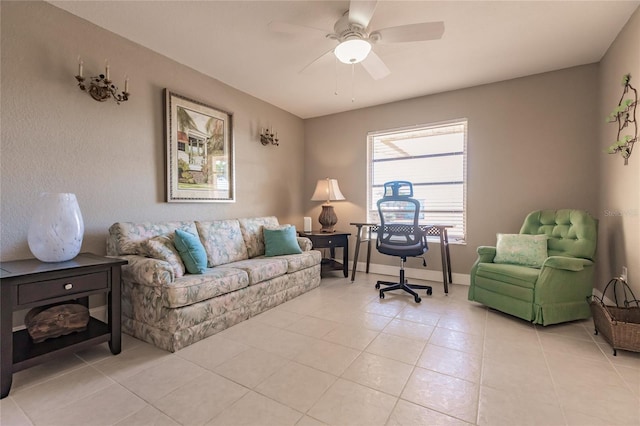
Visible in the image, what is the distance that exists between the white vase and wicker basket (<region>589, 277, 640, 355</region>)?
12.6 ft

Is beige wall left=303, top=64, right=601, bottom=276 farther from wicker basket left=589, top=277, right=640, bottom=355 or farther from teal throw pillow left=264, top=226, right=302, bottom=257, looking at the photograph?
teal throw pillow left=264, top=226, right=302, bottom=257

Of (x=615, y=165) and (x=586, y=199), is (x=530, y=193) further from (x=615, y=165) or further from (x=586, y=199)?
(x=615, y=165)

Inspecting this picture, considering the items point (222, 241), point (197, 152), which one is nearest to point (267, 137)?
point (197, 152)

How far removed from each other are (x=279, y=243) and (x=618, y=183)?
11.1ft

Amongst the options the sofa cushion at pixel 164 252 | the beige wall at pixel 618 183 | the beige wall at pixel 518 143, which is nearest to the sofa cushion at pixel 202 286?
the sofa cushion at pixel 164 252

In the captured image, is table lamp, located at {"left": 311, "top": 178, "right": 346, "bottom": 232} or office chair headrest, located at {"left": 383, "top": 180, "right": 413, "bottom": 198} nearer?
office chair headrest, located at {"left": 383, "top": 180, "right": 413, "bottom": 198}

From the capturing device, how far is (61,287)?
69.3 inches

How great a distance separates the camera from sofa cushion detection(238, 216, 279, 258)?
3420 mm

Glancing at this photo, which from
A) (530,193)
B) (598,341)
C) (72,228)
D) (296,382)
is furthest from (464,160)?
(72,228)

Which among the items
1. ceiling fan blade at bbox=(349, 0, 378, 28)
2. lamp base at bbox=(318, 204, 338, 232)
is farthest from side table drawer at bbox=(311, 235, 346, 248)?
ceiling fan blade at bbox=(349, 0, 378, 28)

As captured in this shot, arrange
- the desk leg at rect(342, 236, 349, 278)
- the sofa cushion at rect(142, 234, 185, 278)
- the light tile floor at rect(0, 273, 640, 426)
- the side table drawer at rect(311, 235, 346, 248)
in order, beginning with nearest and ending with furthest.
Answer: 1. the light tile floor at rect(0, 273, 640, 426)
2. the sofa cushion at rect(142, 234, 185, 278)
3. the side table drawer at rect(311, 235, 346, 248)
4. the desk leg at rect(342, 236, 349, 278)

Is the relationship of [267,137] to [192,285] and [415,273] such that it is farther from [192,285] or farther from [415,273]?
[415,273]

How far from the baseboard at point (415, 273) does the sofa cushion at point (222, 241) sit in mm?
2021

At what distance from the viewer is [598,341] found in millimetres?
2174
